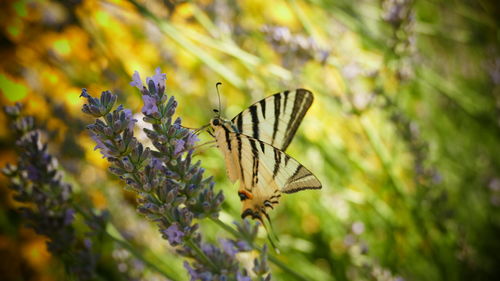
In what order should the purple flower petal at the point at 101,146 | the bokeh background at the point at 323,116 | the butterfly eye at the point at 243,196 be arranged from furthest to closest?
the bokeh background at the point at 323,116, the butterfly eye at the point at 243,196, the purple flower petal at the point at 101,146

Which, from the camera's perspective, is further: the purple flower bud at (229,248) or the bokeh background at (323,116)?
the bokeh background at (323,116)

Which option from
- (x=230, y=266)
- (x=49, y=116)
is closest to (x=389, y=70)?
(x=230, y=266)

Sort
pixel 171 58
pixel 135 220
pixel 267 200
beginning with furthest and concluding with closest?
pixel 171 58
pixel 135 220
pixel 267 200

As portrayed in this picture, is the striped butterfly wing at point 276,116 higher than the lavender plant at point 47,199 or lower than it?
higher

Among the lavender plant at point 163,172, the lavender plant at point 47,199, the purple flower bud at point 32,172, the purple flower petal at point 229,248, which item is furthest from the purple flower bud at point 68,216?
the purple flower petal at point 229,248

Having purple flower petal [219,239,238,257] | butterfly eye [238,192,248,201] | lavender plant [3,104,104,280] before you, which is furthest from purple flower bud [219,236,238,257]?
lavender plant [3,104,104,280]

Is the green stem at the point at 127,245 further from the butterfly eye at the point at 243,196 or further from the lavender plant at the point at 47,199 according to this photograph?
the butterfly eye at the point at 243,196

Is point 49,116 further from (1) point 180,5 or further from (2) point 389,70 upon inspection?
(2) point 389,70

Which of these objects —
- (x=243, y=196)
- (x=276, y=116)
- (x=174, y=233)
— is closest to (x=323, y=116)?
(x=276, y=116)
